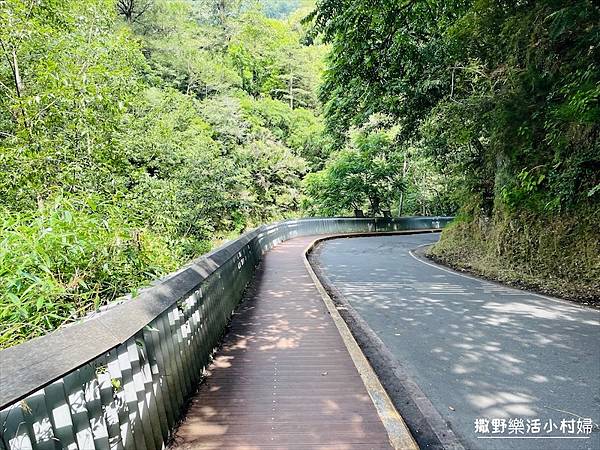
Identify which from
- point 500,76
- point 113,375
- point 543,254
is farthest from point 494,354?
point 500,76

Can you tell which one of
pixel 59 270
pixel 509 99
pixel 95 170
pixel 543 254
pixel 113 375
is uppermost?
pixel 509 99

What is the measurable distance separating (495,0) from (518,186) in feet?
15.1

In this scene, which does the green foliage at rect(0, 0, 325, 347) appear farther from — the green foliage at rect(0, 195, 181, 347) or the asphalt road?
the asphalt road

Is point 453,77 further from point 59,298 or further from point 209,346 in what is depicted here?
point 59,298

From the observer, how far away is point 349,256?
14734mm

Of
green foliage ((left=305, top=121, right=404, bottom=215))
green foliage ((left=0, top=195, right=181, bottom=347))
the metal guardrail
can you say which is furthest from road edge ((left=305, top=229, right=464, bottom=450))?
green foliage ((left=305, top=121, right=404, bottom=215))

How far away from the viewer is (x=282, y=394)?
3521mm

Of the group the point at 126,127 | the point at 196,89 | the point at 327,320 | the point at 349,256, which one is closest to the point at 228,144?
the point at 196,89

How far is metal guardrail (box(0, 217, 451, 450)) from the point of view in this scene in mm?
1393

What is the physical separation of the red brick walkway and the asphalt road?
84cm

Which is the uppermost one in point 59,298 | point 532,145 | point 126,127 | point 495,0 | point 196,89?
point 196,89

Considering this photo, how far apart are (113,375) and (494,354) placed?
446cm

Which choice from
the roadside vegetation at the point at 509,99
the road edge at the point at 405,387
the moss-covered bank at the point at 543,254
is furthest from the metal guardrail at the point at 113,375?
the roadside vegetation at the point at 509,99

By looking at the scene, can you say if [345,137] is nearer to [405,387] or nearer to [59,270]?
[405,387]
